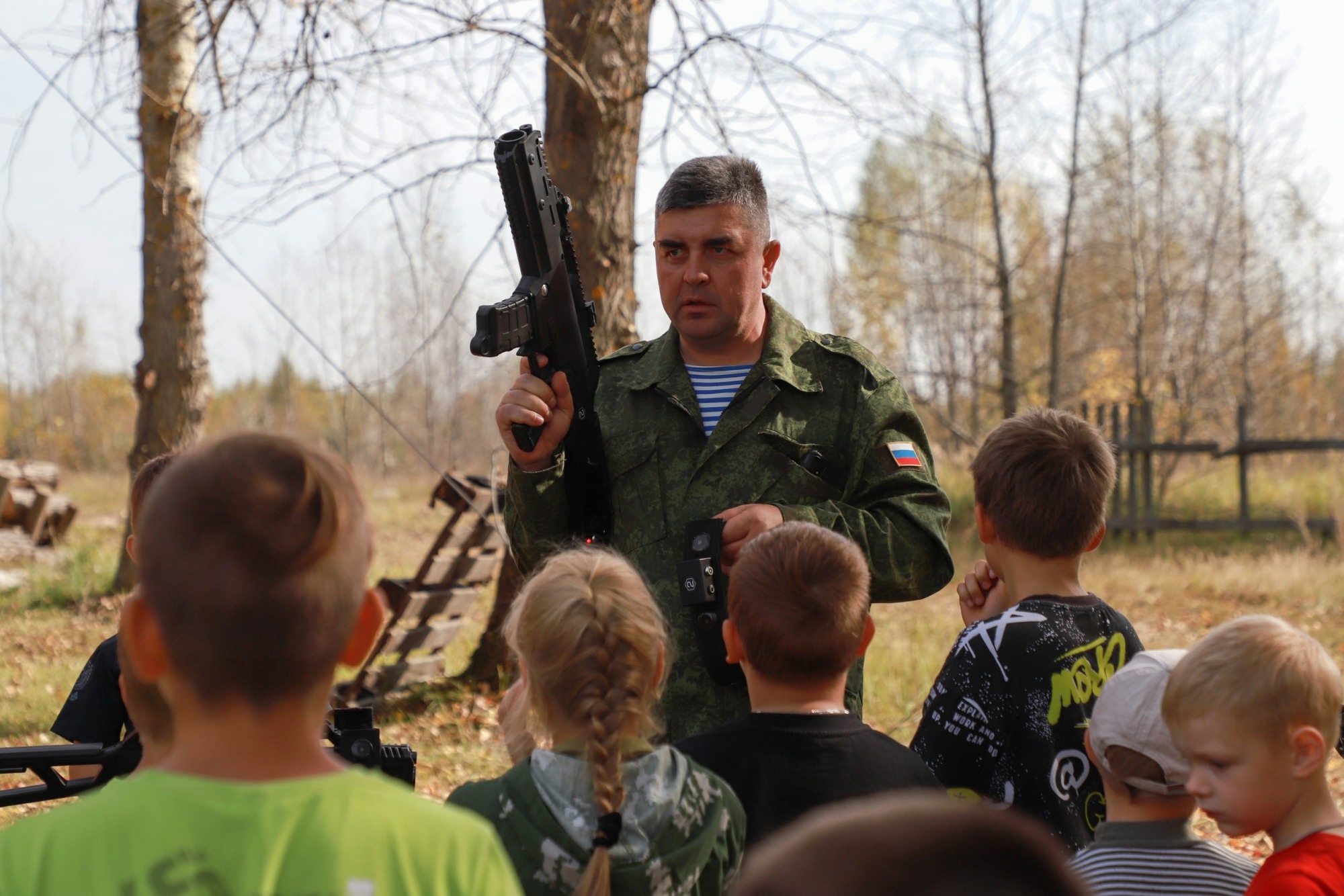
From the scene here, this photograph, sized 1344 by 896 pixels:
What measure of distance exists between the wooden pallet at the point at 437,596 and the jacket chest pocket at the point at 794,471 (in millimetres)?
3216

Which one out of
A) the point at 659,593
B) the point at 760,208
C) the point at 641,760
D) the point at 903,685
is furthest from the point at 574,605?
the point at 903,685

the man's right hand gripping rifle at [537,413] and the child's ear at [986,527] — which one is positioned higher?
the man's right hand gripping rifle at [537,413]

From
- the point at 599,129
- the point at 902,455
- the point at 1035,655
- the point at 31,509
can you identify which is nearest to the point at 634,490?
the point at 902,455

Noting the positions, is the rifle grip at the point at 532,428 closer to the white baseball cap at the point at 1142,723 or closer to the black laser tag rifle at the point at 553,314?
the black laser tag rifle at the point at 553,314

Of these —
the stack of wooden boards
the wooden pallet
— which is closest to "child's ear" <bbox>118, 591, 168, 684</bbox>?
the wooden pallet

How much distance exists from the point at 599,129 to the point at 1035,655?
4108mm

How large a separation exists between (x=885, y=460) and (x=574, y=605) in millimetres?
→ 1236

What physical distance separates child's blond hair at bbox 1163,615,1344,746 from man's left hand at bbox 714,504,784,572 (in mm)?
988

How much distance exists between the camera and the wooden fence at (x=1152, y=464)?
14.0 metres

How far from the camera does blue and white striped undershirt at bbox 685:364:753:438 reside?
299 cm

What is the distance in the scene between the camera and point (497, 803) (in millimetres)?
1797

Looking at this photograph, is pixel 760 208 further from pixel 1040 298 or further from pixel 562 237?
pixel 1040 298

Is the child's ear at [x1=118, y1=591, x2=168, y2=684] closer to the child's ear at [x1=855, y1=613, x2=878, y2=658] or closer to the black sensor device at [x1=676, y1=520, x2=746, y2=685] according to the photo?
the child's ear at [x1=855, y1=613, x2=878, y2=658]

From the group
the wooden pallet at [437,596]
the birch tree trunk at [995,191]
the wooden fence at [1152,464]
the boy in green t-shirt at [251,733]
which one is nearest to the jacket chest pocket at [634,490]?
the boy in green t-shirt at [251,733]
